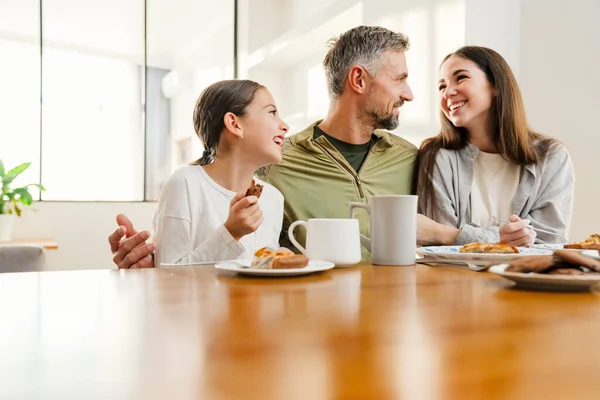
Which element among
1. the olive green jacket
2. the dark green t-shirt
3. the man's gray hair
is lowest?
the olive green jacket

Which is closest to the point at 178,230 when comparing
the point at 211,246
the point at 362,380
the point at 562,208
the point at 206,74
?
the point at 211,246

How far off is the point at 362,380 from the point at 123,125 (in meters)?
5.25

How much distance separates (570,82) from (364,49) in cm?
154

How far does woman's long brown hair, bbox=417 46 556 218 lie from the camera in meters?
2.04

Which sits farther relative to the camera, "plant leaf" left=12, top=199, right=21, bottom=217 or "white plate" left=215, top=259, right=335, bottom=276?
"plant leaf" left=12, top=199, right=21, bottom=217

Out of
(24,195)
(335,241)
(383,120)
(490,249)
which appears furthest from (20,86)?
(490,249)

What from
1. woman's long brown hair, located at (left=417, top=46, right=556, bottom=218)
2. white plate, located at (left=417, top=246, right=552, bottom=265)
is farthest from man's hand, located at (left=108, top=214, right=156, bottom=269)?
woman's long brown hair, located at (left=417, top=46, right=556, bottom=218)

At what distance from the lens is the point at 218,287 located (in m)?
0.84

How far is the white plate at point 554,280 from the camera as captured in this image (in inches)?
30.4

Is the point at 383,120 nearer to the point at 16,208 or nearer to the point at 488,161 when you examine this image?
the point at 488,161

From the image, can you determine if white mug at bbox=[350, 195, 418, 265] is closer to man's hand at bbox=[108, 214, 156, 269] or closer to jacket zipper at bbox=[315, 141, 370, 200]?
man's hand at bbox=[108, 214, 156, 269]

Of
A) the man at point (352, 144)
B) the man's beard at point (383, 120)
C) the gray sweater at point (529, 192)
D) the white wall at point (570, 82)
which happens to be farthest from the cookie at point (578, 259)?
the white wall at point (570, 82)

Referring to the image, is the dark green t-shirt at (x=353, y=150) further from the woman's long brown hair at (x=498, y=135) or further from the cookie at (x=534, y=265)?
the cookie at (x=534, y=265)

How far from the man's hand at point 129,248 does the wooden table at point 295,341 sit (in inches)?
21.0
